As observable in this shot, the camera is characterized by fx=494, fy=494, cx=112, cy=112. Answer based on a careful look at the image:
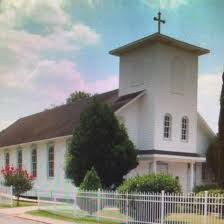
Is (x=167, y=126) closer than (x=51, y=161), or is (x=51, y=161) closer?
(x=167, y=126)

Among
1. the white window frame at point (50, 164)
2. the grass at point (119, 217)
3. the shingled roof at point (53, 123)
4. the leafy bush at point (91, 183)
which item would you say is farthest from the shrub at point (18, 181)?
the leafy bush at point (91, 183)

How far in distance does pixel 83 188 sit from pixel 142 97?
32.8 ft

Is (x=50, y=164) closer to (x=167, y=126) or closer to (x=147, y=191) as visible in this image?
(x=167, y=126)

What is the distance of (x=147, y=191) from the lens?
1728cm

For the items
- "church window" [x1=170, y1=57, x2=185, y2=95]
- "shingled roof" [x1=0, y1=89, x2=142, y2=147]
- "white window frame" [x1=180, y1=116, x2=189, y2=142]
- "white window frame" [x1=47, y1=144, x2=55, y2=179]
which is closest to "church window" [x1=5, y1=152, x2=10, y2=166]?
"shingled roof" [x1=0, y1=89, x2=142, y2=147]

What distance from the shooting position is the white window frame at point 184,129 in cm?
2995

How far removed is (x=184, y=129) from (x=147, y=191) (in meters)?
13.4

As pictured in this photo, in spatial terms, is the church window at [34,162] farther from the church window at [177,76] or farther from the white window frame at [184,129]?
the church window at [177,76]

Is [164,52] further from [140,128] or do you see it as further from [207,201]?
[207,201]

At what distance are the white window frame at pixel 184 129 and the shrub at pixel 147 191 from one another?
12368 mm

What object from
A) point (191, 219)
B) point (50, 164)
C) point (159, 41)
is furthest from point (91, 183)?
point (50, 164)

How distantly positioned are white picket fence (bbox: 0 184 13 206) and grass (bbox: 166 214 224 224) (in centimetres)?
1263

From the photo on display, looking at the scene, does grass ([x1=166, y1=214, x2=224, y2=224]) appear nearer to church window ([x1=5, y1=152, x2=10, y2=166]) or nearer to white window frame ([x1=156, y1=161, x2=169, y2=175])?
white window frame ([x1=156, y1=161, x2=169, y2=175])

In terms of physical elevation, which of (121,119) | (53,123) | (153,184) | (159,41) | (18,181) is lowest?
(18,181)
